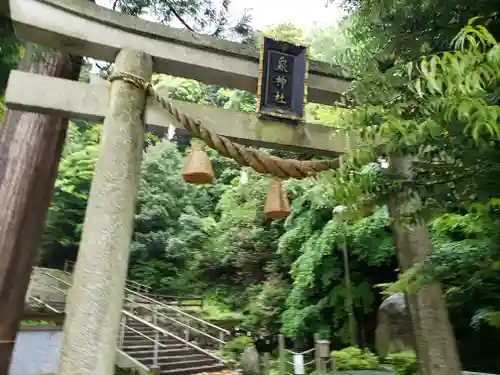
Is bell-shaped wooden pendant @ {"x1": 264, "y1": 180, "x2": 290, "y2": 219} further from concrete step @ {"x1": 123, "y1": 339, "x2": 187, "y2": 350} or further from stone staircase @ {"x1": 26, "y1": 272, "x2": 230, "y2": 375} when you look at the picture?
concrete step @ {"x1": 123, "y1": 339, "x2": 187, "y2": 350}

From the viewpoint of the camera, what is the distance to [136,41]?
300 cm

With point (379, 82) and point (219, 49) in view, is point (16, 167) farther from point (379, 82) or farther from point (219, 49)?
point (379, 82)

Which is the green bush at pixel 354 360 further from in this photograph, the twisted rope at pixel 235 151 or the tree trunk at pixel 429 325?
the twisted rope at pixel 235 151

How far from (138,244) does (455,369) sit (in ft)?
50.3

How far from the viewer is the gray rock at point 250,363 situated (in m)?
7.89

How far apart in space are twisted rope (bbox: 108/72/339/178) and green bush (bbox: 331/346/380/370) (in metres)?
5.95

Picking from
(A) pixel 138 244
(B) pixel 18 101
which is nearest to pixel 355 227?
(B) pixel 18 101

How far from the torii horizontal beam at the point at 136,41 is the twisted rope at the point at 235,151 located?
313 millimetres

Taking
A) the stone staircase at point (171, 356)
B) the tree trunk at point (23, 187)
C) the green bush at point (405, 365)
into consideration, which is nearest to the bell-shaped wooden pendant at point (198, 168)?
the tree trunk at point (23, 187)

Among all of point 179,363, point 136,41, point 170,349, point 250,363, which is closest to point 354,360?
point 250,363

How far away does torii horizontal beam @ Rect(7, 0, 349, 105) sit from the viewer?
9.14 feet

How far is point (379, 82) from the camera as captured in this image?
2.72 m

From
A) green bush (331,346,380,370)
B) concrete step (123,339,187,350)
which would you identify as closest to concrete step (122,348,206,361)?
concrete step (123,339,187,350)

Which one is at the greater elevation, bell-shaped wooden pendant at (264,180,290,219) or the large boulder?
bell-shaped wooden pendant at (264,180,290,219)
